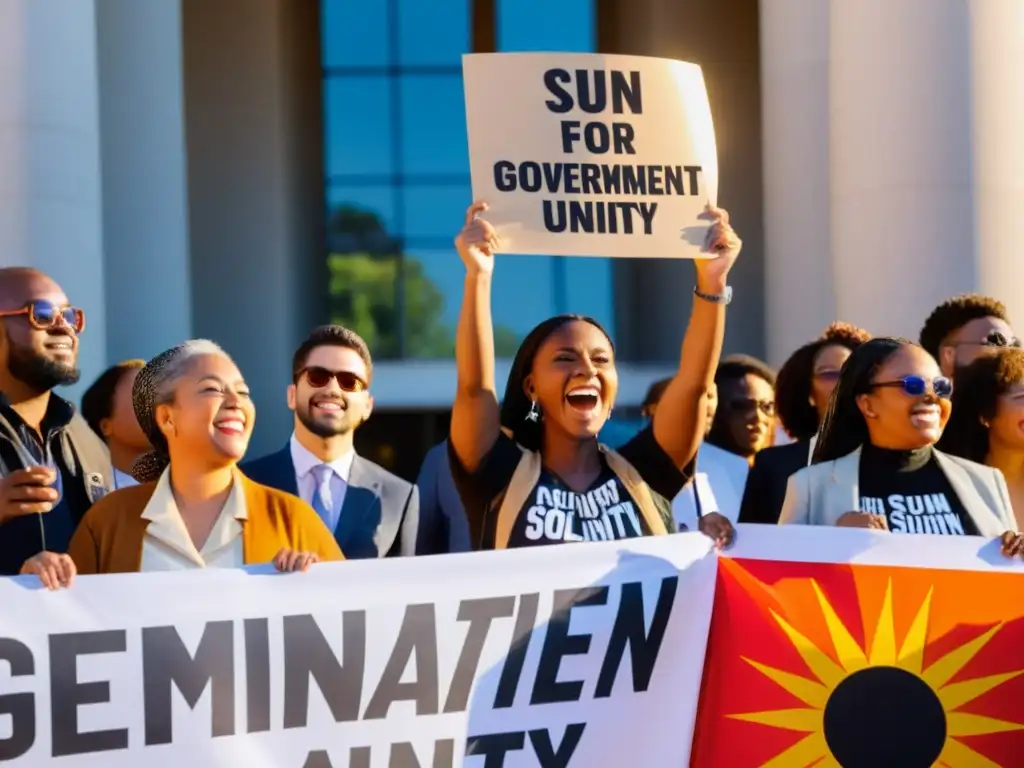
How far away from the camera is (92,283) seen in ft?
30.3

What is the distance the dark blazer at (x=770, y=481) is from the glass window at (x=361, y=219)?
11.2 metres

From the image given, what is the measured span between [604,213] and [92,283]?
5.05 m

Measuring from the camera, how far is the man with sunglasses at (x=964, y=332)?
19.9 ft

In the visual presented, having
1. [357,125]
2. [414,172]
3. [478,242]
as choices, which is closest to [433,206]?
[414,172]

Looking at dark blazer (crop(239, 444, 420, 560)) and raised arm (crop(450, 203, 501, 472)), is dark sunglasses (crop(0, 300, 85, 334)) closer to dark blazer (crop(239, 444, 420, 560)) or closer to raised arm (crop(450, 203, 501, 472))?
dark blazer (crop(239, 444, 420, 560))

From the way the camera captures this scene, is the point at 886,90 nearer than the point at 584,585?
No

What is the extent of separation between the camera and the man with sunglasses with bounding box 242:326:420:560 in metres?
5.11

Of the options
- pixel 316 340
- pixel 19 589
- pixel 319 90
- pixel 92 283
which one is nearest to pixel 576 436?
pixel 316 340

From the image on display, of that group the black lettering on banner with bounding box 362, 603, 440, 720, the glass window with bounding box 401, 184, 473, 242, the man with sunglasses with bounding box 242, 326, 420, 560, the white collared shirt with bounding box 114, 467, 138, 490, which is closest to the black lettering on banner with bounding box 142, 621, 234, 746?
the black lettering on banner with bounding box 362, 603, 440, 720

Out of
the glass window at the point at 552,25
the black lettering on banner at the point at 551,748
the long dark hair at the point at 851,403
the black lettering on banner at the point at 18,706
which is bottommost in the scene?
the black lettering on banner at the point at 551,748

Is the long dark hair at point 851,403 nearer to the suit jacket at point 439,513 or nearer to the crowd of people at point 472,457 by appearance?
the crowd of people at point 472,457

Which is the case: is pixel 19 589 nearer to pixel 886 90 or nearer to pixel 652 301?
pixel 886 90

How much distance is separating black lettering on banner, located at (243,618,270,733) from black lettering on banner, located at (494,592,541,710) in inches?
24.4

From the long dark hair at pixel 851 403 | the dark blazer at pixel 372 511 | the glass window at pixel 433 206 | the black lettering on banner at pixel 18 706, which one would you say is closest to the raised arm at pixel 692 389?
the long dark hair at pixel 851 403
